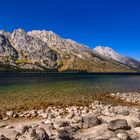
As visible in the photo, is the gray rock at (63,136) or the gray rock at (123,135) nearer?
the gray rock at (63,136)

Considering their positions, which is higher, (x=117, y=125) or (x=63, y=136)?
(x=117, y=125)

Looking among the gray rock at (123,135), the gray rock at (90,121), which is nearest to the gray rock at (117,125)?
the gray rock at (123,135)

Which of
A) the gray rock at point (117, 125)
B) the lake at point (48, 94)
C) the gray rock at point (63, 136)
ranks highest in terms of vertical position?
the gray rock at point (117, 125)

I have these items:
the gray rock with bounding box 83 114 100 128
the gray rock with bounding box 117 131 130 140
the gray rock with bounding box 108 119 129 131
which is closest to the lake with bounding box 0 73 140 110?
the gray rock with bounding box 83 114 100 128

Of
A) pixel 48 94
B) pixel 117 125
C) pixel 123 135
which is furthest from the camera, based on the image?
pixel 48 94

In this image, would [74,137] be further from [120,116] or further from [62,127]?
[120,116]

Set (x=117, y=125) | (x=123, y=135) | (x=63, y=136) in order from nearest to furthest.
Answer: (x=63, y=136)
(x=123, y=135)
(x=117, y=125)

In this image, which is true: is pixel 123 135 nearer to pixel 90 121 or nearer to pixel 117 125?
pixel 117 125

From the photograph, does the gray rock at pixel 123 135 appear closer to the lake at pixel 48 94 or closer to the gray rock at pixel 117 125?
the gray rock at pixel 117 125

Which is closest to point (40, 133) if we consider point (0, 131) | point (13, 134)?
point (13, 134)

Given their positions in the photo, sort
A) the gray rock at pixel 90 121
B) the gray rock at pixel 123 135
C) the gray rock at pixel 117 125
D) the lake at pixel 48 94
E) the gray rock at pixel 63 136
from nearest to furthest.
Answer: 1. the gray rock at pixel 63 136
2. the gray rock at pixel 123 135
3. the gray rock at pixel 117 125
4. the gray rock at pixel 90 121
5. the lake at pixel 48 94

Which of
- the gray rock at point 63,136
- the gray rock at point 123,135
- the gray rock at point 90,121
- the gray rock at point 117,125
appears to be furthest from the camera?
the gray rock at point 90,121

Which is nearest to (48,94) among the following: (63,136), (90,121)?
(90,121)

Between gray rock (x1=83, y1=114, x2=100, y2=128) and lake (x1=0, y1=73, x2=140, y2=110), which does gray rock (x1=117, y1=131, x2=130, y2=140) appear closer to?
gray rock (x1=83, y1=114, x2=100, y2=128)
